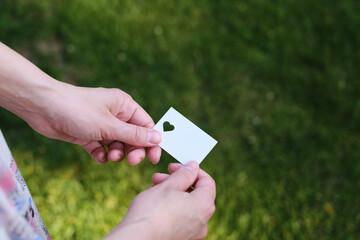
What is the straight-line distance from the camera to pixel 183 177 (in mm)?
1278

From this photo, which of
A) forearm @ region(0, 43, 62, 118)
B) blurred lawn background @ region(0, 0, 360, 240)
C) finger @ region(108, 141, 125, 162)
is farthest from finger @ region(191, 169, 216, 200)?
blurred lawn background @ region(0, 0, 360, 240)

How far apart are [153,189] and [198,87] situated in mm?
1572

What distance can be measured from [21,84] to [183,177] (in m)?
0.67

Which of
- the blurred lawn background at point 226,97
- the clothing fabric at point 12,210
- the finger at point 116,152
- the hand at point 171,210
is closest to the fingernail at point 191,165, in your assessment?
the hand at point 171,210

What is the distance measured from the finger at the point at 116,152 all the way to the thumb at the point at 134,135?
72 millimetres

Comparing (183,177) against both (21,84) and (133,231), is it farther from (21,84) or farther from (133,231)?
(21,84)

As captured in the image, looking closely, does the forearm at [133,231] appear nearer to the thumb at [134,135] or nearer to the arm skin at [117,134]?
the arm skin at [117,134]

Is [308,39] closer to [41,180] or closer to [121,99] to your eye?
[121,99]

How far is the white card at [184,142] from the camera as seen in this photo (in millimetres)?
1505


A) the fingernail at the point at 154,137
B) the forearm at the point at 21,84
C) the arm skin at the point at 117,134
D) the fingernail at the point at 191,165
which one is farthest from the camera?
the fingernail at the point at 154,137

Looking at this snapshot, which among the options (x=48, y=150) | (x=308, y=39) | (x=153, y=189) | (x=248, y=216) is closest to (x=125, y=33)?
(x=48, y=150)

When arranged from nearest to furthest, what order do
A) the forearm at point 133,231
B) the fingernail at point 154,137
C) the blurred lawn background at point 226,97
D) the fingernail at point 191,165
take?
the forearm at point 133,231 → the fingernail at point 191,165 → the fingernail at point 154,137 → the blurred lawn background at point 226,97

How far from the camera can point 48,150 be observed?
2332 millimetres

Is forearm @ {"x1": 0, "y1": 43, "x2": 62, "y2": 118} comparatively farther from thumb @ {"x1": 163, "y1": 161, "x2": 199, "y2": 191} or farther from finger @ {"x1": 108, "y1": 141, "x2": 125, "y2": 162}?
thumb @ {"x1": 163, "y1": 161, "x2": 199, "y2": 191}
